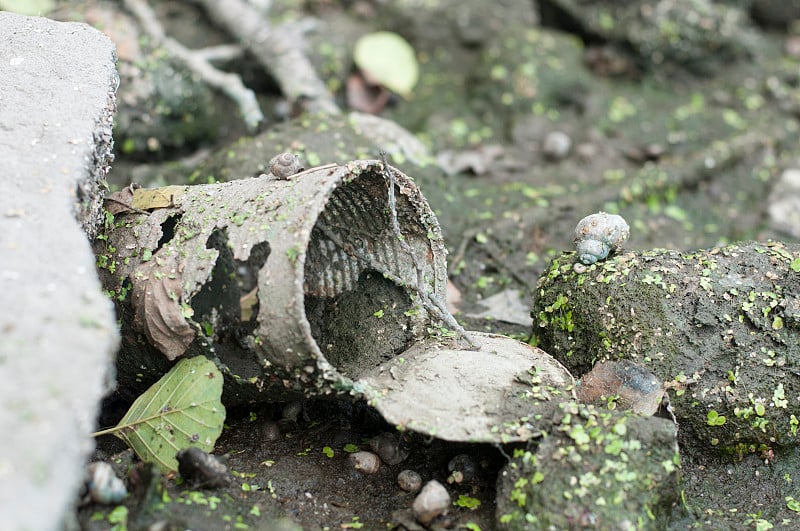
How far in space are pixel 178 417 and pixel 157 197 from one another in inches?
40.7

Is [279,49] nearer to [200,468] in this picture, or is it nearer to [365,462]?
[365,462]

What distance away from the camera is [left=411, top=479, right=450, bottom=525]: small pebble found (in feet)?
9.10

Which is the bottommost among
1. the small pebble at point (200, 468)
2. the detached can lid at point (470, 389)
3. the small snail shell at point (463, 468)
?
the small snail shell at point (463, 468)

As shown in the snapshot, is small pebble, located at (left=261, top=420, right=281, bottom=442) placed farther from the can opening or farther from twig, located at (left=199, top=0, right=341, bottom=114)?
twig, located at (left=199, top=0, right=341, bottom=114)

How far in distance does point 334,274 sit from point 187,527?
1394mm

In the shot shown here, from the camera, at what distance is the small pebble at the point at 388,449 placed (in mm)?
3180

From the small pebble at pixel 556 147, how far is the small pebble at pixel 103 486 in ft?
13.9

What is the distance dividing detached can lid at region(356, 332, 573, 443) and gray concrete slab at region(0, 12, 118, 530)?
112 cm

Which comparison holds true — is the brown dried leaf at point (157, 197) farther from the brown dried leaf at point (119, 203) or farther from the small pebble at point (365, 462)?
the small pebble at point (365, 462)

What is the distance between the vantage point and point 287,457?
3225mm

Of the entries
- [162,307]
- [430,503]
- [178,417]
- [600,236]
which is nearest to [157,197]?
[162,307]

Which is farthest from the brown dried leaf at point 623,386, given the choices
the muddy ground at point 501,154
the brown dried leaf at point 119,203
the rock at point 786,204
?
the rock at point 786,204

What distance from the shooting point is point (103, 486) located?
2.52 meters

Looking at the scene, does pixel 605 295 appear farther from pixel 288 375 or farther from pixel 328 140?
pixel 328 140
